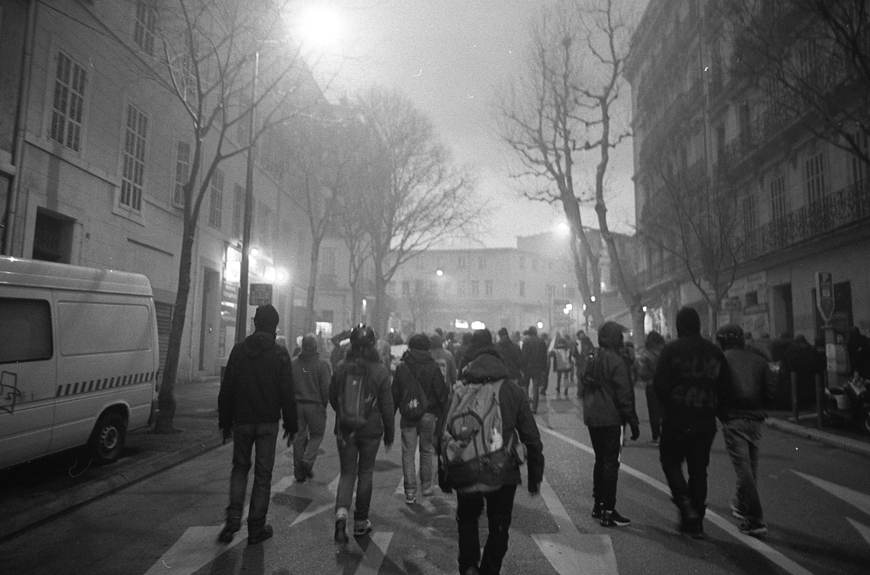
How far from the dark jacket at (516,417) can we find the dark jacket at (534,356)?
10440 millimetres

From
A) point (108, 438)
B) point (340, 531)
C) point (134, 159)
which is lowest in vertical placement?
point (340, 531)

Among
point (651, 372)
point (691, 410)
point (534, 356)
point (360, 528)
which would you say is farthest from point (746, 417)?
point (534, 356)

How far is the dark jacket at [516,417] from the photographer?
369cm

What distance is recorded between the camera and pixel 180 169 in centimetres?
1938

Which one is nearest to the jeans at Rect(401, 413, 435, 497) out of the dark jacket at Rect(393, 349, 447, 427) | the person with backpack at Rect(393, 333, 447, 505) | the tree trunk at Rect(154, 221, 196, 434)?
the person with backpack at Rect(393, 333, 447, 505)

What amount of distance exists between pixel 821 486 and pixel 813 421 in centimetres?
588

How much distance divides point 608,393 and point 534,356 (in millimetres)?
8601

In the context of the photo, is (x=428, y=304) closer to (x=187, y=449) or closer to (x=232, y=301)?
(x=232, y=301)

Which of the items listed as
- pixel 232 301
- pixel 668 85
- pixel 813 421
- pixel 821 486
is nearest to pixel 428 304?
pixel 668 85

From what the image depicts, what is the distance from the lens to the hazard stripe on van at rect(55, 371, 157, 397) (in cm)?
719

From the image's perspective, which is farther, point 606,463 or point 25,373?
point 25,373

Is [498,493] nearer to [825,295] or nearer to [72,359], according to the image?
[72,359]

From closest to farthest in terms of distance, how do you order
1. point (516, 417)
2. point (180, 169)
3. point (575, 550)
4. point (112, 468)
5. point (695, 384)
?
point (516, 417) < point (575, 550) < point (695, 384) < point (112, 468) < point (180, 169)

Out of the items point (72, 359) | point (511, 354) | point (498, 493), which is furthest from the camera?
point (511, 354)
